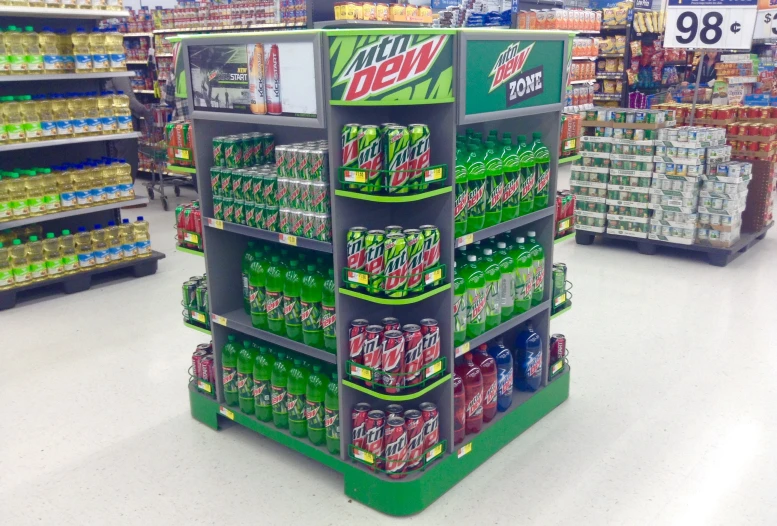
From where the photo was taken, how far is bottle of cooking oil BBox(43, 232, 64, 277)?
5.48 m

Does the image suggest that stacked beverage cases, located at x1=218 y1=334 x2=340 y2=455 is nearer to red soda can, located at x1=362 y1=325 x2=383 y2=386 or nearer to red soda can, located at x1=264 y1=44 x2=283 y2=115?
red soda can, located at x1=362 y1=325 x2=383 y2=386

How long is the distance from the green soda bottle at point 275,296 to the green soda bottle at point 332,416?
0.38 meters

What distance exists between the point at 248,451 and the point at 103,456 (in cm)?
72

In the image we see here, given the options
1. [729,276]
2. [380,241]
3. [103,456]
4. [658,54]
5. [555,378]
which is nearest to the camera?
[380,241]

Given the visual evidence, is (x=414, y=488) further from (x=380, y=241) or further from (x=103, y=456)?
(x=103, y=456)

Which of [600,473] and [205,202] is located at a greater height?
[205,202]

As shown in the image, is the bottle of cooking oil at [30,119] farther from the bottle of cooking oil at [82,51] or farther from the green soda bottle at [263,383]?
the green soda bottle at [263,383]

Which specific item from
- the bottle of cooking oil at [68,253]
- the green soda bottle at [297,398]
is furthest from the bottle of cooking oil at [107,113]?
the green soda bottle at [297,398]

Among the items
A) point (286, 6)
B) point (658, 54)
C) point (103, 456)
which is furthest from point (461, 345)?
point (658, 54)

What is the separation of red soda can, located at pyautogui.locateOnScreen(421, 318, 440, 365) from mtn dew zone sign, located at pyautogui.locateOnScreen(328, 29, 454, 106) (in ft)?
2.94

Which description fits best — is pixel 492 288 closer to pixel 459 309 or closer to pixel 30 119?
pixel 459 309

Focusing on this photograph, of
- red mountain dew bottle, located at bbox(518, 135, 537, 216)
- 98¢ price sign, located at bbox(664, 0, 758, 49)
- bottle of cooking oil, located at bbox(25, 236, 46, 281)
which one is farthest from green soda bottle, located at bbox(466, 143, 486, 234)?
98¢ price sign, located at bbox(664, 0, 758, 49)

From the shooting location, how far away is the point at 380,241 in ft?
8.55

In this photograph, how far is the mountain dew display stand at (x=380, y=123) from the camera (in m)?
2.50
